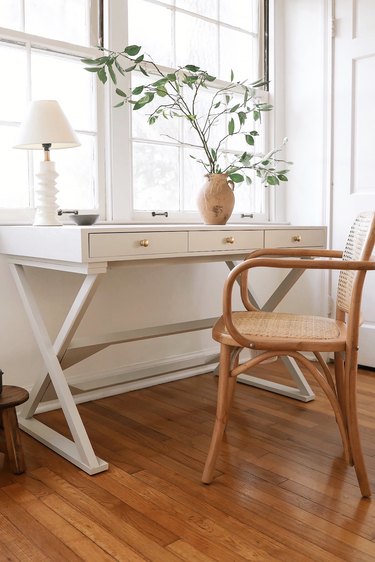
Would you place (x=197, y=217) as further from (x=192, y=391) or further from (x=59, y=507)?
(x=59, y=507)

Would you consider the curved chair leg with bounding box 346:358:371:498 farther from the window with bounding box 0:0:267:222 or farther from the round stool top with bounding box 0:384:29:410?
the window with bounding box 0:0:267:222

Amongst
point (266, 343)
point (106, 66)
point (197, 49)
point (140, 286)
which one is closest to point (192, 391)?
point (140, 286)

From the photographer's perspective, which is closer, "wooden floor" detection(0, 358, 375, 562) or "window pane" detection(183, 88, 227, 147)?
"wooden floor" detection(0, 358, 375, 562)

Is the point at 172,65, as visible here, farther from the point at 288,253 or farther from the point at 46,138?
the point at 288,253

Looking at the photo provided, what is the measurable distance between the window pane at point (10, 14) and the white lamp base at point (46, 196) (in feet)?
2.26

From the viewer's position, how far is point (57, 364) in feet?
6.79

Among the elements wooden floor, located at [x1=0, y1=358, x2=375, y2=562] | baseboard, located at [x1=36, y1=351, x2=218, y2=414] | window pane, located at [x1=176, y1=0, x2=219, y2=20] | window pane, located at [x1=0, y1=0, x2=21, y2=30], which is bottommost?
wooden floor, located at [x1=0, y1=358, x2=375, y2=562]

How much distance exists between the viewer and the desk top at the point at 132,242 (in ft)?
6.06

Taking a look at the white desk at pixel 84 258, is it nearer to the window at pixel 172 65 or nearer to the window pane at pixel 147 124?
the window at pixel 172 65

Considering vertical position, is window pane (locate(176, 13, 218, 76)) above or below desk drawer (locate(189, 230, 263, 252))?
above

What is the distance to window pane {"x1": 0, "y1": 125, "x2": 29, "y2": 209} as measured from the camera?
2420 millimetres

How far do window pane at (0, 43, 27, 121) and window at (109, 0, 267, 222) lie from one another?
0.45m

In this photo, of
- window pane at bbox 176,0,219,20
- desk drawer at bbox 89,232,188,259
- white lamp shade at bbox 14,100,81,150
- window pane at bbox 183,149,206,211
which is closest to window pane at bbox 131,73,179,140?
window pane at bbox 183,149,206,211

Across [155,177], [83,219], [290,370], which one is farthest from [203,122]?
[290,370]
